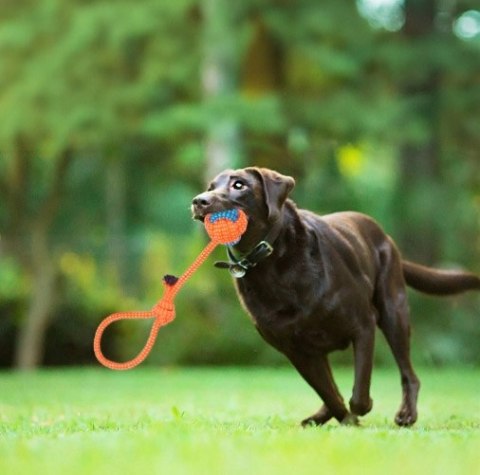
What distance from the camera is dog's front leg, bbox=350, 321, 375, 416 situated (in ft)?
22.7

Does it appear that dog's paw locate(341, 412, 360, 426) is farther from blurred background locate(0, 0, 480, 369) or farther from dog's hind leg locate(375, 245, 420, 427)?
blurred background locate(0, 0, 480, 369)

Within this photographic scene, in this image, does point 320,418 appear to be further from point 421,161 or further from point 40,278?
point 40,278

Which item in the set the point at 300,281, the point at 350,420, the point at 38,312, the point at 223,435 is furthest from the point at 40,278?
the point at 223,435

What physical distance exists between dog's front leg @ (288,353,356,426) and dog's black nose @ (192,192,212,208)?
1060mm

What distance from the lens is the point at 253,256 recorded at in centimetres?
677

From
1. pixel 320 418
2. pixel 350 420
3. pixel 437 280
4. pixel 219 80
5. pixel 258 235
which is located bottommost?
pixel 320 418

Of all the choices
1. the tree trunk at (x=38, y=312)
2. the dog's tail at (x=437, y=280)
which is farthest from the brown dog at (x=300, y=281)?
the tree trunk at (x=38, y=312)

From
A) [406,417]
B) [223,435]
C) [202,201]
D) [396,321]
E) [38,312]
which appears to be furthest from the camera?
[38,312]

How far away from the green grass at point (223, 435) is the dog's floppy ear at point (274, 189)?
1.15 meters

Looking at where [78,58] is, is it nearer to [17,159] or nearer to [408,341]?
[17,159]

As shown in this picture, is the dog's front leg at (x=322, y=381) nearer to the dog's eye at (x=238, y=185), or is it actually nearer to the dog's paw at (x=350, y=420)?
the dog's paw at (x=350, y=420)

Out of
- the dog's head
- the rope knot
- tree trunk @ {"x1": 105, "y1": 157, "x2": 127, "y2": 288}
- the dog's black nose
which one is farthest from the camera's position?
tree trunk @ {"x1": 105, "y1": 157, "x2": 127, "y2": 288}

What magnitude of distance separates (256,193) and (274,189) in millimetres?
97

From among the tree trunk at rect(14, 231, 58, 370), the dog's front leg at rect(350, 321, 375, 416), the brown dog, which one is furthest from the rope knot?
the tree trunk at rect(14, 231, 58, 370)
